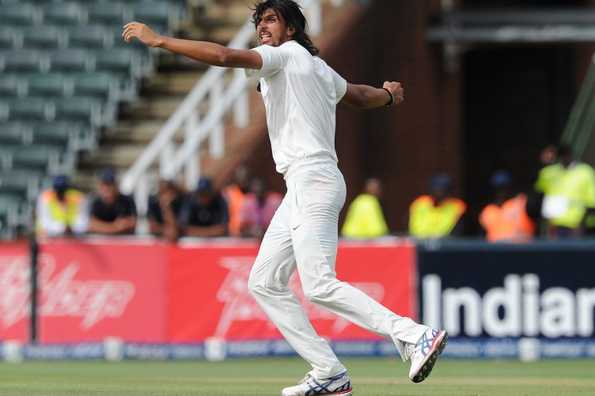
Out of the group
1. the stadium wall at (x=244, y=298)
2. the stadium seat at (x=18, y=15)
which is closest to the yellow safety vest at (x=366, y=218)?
the stadium wall at (x=244, y=298)

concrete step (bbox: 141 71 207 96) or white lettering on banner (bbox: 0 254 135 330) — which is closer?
white lettering on banner (bbox: 0 254 135 330)

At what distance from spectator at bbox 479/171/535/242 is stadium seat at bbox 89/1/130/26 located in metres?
6.94

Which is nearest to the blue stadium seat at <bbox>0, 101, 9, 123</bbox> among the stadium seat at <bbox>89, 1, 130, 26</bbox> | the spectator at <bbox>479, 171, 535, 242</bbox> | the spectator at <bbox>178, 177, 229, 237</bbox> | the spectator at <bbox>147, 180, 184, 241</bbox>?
the stadium seat at <bbox>89, 1, 130, 26</bbox>

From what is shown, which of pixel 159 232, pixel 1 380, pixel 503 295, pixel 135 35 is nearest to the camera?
pixel 135 35

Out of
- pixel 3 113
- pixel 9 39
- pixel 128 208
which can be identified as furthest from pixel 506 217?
pixel 9 39

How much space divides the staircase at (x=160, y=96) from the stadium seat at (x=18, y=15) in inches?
78.0

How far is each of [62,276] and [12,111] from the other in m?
5.98

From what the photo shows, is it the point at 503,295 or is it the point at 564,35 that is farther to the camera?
the point at 564,35

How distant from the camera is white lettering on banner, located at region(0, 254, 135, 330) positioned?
15984mm

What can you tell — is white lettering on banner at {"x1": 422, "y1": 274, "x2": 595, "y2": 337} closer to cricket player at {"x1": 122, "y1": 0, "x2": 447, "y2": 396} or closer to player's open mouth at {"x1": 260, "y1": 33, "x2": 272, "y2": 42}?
cricket player at {"x1": 122, "y1": 0, "x2": 447, "y2": 396}

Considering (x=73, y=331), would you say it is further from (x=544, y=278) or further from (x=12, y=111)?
(x=12, y=111)

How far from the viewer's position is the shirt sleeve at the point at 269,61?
8242 mm

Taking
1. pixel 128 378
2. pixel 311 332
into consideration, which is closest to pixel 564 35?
pixel 128 378

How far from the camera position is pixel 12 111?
2152cm
